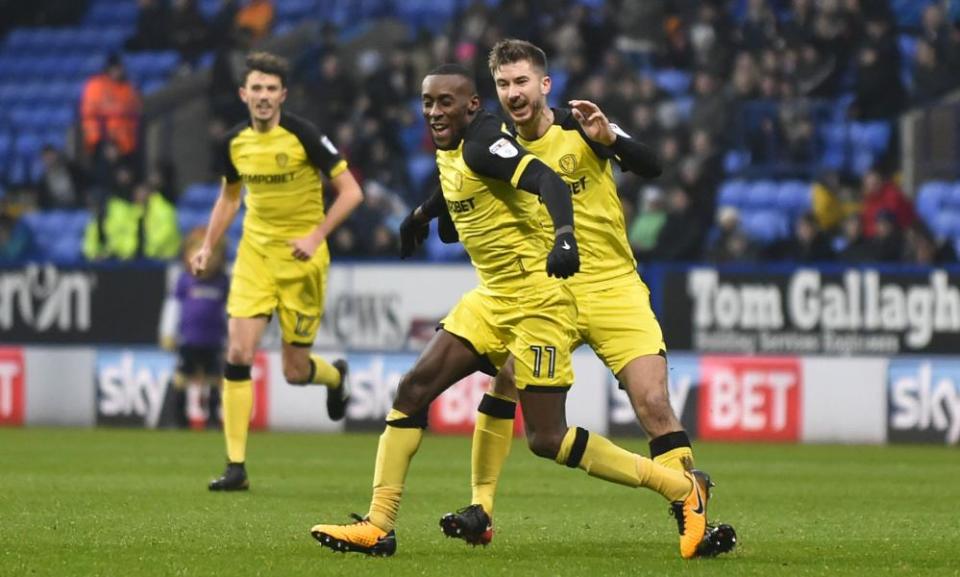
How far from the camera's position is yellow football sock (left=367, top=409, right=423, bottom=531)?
8.18 meters

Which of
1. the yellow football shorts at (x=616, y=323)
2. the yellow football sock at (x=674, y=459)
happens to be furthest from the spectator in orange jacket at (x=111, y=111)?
the yellow football sock at (x=674, y=459)

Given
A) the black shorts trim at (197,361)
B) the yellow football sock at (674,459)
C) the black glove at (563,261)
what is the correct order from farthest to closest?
1. the black shorts trim at (197,361)
2. the yellow football sock at (674,459)
3. the black glove at (563,261)

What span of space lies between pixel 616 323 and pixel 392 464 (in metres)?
1.20

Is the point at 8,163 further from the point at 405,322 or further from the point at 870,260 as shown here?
the point at 870,260

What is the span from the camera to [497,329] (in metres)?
8.34

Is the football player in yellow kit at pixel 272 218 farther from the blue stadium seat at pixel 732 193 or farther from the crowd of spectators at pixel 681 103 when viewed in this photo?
the blue stadium seat at pixel 732 193

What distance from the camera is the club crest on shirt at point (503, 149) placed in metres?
7.92

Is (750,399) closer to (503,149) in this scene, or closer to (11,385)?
(11,385)

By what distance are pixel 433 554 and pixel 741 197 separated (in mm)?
13453

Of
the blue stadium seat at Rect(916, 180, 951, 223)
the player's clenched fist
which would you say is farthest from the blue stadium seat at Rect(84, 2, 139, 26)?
the player's clenched fist

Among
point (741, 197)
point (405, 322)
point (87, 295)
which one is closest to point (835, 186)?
point (741, 197)

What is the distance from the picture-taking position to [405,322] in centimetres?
1972

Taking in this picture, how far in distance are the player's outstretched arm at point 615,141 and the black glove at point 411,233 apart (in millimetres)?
894

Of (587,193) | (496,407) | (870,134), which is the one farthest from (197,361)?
(587,193)
